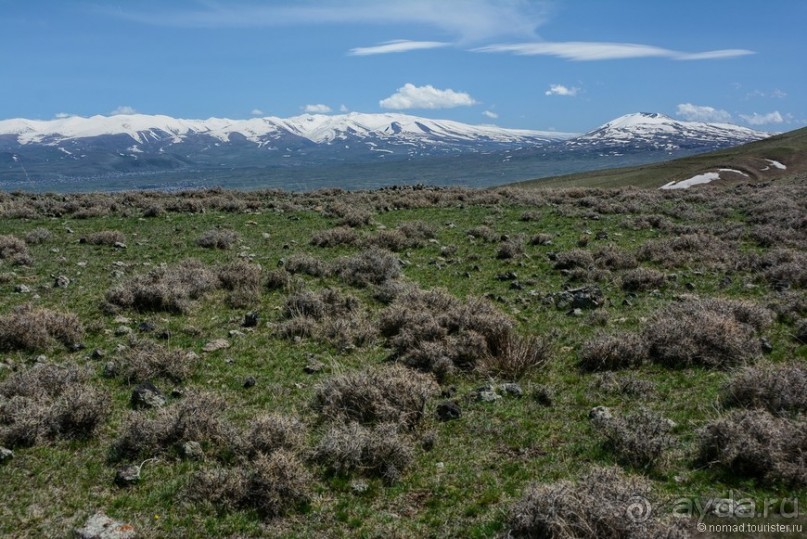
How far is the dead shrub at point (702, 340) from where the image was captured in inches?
397

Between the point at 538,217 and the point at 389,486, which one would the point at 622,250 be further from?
the point at 389,486

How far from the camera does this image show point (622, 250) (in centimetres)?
1956

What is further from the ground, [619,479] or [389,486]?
[619,479]

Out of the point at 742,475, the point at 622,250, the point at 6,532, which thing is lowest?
the point at 6,532

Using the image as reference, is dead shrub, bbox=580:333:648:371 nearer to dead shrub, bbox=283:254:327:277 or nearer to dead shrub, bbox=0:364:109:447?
dead shrub, bbox=0:364:109:447

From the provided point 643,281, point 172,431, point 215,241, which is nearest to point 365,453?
point 172,431

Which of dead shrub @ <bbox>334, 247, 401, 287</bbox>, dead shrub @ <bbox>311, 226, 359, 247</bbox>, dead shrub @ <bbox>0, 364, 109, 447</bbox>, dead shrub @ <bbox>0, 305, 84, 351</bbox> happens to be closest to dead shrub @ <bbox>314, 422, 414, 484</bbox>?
dead shrub @ <bbox>0, 364, 109, 447</bbox>

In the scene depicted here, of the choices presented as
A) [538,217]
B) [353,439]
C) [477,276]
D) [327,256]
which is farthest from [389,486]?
[538,217]

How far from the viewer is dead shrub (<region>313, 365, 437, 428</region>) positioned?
27.0 ft

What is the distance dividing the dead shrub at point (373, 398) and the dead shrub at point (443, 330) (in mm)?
A: 1642

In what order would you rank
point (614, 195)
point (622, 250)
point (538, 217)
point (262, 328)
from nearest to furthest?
point (262, 328) < point (622, 250) < point (538, 217) < point (614, 195)

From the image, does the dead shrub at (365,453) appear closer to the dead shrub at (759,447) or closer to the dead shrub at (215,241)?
the dead shrub at (759,447)

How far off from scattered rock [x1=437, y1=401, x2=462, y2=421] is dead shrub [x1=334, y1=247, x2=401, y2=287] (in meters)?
7.71

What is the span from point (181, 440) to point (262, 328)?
510cm
